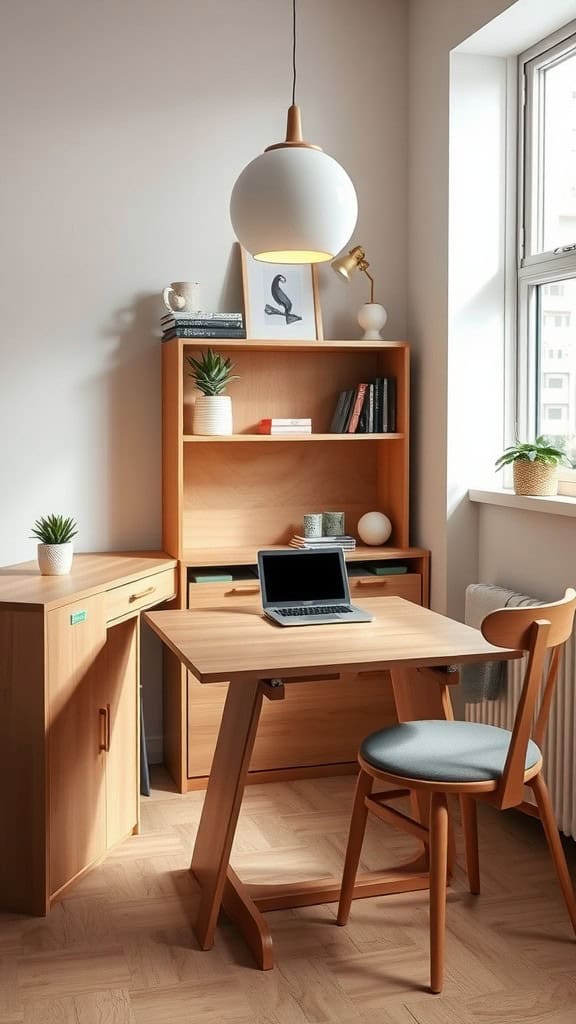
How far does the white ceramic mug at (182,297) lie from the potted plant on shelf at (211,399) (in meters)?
0.17

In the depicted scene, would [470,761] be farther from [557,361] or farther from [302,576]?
[557,361]

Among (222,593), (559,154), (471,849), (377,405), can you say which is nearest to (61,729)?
(222,593)

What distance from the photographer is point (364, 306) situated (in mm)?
3908

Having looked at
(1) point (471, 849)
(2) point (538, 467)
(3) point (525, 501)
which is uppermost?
(2) point (538, 467)

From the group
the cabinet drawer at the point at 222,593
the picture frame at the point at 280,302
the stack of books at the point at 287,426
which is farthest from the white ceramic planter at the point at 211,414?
the cabinet drawer at the point at 222,593

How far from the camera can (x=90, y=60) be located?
12.1 feet

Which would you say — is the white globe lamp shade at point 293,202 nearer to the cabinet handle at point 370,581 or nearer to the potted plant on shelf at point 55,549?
the potted plant on shelf at point 55,549

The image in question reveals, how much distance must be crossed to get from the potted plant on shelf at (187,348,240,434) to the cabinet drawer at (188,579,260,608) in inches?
21.0

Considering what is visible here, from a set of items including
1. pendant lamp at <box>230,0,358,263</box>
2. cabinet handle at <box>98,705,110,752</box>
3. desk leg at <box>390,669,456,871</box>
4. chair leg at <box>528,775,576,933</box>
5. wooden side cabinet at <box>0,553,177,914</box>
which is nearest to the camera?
pendant lamp at <box>230,0,358,263</box>

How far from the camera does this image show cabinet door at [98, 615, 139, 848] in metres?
3.11

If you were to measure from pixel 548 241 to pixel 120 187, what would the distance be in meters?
1.52

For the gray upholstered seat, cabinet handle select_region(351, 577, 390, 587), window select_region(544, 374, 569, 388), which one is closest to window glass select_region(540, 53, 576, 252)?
window select_region(544, 374, 569, 388)

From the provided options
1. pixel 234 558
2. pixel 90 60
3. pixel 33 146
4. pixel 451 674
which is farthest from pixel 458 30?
pixel 451 674

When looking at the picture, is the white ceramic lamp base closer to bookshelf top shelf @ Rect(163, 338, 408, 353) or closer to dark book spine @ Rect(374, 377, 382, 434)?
bookshelf top shelf @ Rect(163, 338, 408, 353)
